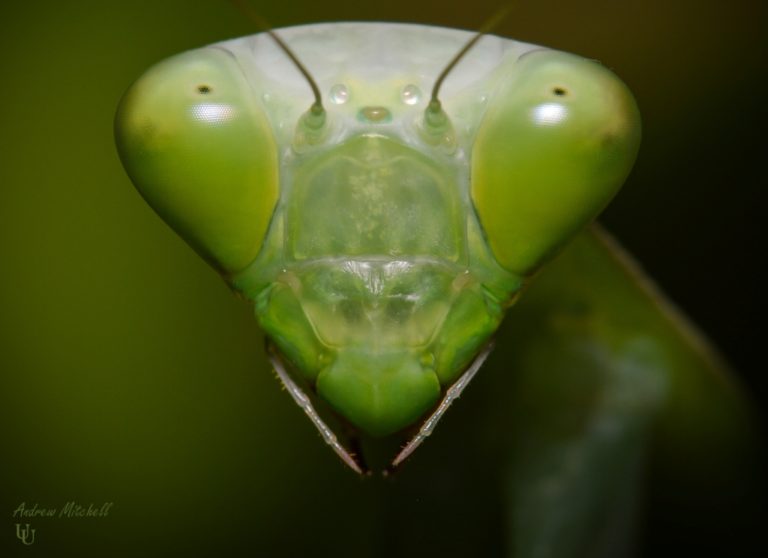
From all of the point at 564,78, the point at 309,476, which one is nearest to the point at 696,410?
the point at 309,476

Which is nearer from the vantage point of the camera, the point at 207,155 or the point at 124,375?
the point at 207,155

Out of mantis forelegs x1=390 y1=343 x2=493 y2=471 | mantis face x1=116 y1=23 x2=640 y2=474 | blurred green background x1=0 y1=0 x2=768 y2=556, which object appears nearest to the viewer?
mantis face x1=116 y1=23 x2=640 y2=474

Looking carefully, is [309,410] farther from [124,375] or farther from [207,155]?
[124,375]

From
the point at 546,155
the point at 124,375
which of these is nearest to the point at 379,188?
the point at 546,155
